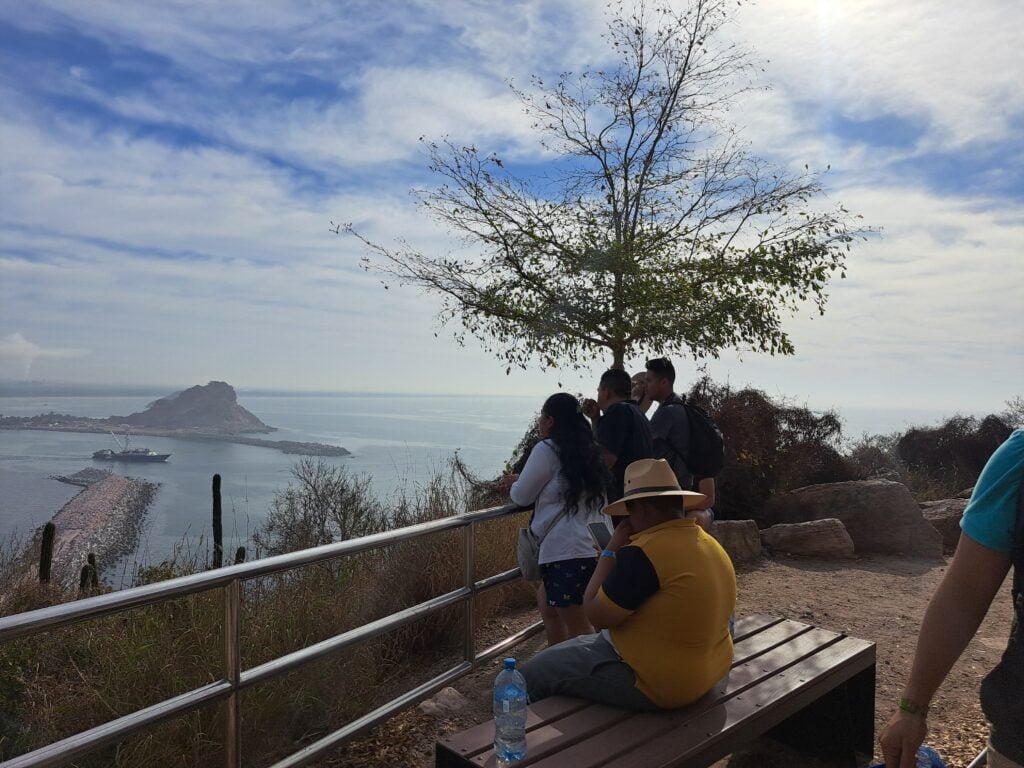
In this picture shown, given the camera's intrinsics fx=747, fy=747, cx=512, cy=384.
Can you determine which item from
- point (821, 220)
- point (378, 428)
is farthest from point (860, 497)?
point (378, 428)

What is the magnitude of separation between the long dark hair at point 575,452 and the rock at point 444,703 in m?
1.22

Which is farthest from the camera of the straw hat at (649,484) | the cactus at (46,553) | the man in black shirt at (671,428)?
the cactus at (46,553)

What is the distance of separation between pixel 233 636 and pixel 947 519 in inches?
353

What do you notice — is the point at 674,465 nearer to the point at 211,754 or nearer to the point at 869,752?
the point at 869,752

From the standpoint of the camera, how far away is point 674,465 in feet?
14.8

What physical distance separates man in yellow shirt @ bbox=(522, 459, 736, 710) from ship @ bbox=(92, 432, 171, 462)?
73381mm

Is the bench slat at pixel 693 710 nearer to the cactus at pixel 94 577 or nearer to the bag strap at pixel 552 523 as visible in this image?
the bag strap at pixel 552 523

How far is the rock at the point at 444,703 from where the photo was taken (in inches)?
153

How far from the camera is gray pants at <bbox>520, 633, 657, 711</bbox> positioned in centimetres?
258

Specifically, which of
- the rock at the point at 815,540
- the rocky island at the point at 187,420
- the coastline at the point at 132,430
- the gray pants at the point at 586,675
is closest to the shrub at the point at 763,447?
the rock at the point at 815,540

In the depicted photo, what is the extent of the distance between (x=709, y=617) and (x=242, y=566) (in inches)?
64.9

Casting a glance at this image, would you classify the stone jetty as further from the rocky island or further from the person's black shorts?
the person's black shorts

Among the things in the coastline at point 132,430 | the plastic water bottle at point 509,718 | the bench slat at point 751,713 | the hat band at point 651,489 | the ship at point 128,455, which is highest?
the hat band at point 651,489

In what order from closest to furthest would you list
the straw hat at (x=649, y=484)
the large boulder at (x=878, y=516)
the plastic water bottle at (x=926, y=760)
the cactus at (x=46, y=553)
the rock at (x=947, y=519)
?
the plastic water bottle at (x=926, y=760) < the straw hat at (x=649, y=484) < the large boulder at (x=878, y=516) < the rock at (x=947, y=519) < the cactus at (x=46, y=553)
